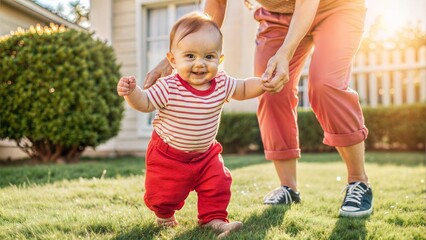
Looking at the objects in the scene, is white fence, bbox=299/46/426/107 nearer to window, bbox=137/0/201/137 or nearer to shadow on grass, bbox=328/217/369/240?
window, bbox=137/0/201/137

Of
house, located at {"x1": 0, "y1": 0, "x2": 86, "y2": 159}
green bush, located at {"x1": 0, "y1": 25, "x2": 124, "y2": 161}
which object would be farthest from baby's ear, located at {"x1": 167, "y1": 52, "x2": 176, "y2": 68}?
house, located at {"x1": 0, "y1": 0, "x2": 86, "y2": 159}

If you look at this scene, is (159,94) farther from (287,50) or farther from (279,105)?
(279,105)

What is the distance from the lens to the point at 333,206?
264 centimetres

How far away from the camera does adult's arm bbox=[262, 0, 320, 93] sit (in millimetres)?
2006

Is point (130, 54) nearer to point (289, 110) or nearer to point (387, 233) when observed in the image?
point (289, 110)

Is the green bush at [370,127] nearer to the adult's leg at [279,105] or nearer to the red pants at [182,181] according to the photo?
the adult's leg at [279,105]

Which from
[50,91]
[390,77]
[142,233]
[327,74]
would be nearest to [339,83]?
[327,74]

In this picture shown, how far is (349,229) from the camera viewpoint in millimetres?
2098

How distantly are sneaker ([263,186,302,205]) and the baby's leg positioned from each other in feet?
2.07

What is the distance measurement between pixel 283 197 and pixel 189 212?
0.56m

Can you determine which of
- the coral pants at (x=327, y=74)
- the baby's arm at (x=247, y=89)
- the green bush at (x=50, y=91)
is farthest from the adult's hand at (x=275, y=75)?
the green bush at (x=50, y=91)

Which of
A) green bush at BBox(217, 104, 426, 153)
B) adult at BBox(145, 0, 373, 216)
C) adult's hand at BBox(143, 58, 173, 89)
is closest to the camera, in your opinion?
adult's hand at BBox(143, 58, 173, 89)

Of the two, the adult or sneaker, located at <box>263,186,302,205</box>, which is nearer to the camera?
the adult

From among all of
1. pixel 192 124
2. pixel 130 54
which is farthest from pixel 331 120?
pixel 130 54
